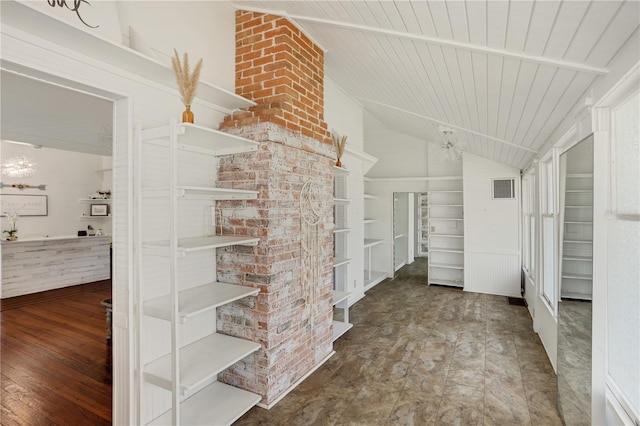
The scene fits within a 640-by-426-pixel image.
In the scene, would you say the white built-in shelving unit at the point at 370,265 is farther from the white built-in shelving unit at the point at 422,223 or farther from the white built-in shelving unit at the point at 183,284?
the white built-in shelving unit at the point at 183,284

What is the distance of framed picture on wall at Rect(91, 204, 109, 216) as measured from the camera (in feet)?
24.1

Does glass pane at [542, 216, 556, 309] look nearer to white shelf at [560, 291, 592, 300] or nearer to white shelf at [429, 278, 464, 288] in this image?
white shelf at [560, 291, 592, 300]

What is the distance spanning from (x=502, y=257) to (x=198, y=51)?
6.19 metres

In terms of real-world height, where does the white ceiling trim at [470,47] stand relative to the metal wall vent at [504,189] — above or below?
above

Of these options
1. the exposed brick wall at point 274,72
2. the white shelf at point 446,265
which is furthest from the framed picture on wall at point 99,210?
the white shelf at point 446,265

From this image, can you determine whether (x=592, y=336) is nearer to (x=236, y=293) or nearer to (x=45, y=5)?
(x=236, y=293)

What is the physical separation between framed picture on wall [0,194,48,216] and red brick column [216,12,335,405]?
587 cm

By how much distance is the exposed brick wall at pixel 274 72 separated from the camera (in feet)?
9.76

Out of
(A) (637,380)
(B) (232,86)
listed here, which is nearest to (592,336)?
(A) (637,380)

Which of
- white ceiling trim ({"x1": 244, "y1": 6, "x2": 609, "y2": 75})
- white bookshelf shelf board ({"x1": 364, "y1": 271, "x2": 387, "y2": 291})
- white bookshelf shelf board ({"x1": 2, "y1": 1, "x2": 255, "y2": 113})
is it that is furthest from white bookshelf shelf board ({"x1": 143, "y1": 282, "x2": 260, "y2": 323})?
white bookshelf shelf board ({"x1": 364, "y1": 271, "x2": 387, "y2": 291})

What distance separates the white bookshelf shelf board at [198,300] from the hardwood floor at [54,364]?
112 centimetres

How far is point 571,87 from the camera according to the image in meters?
2.08

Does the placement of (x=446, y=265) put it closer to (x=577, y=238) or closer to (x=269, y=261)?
(x=577, y=238)

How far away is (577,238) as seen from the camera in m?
2.31
